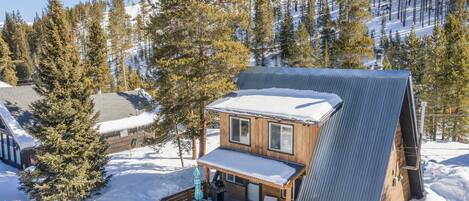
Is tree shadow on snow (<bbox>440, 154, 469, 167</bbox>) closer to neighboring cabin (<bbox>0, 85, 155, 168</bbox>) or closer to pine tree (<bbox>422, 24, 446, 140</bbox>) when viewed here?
pine tree (<bbox>422, 24, 446, 140</bbox>)

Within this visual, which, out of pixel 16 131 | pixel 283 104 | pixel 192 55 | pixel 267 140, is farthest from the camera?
pixel 16 131

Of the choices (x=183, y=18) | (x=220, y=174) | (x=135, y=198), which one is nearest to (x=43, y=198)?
(x=135, y=198)

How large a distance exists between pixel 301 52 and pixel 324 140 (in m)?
28.2

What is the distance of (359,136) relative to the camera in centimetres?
1141

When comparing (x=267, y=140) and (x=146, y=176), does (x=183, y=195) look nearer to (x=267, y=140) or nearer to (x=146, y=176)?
(x=146, y=176)

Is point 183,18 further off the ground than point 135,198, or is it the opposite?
point 183,18

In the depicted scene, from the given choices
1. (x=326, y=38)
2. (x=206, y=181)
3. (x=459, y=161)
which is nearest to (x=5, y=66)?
(x=206, y=181)

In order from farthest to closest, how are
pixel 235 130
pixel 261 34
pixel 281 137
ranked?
pixel 261 34, pixel 235 130, pixel 281 137

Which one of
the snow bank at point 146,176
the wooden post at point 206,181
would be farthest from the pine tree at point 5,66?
the wooden post at point 206,181

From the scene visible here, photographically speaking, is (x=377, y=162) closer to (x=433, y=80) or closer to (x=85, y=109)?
(x=85, y=109)

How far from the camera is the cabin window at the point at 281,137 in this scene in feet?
39.7

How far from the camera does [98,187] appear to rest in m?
16.1

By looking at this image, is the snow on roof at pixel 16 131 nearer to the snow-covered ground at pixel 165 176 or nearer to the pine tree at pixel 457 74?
the snow-covered ground at pixel 165 176

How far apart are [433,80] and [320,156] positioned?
22.3 m
